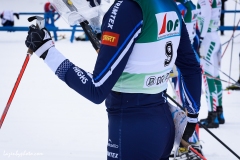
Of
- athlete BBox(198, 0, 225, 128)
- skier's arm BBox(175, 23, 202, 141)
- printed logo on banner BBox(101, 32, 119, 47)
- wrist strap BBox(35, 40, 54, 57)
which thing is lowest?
athlete BBox(198, 0, 225, 128)

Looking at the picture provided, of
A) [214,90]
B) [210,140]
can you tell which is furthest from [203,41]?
[210,140]

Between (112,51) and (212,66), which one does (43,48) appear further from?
(212,66)

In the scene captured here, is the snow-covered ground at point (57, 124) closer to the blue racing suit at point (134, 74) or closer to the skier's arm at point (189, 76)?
the skier's arm at point (189, 76)

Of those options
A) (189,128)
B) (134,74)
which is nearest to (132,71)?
(134,74)

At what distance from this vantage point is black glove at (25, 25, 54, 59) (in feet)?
6.61

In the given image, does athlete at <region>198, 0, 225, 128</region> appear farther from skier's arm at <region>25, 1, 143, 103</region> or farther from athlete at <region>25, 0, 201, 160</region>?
skier's arm at <region>25, 1, 143, 103</region>

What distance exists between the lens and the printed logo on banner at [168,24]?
1973mm

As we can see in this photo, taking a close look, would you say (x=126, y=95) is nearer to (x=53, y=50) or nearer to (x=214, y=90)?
(x=53, y=50)

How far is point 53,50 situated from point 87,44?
1166 cm

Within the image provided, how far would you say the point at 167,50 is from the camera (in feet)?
6.79

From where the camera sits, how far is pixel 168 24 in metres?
2.04

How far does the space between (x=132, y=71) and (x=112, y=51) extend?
0.18 metres

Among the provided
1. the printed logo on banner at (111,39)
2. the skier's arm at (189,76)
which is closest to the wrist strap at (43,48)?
the printed logo on banner at (111,39)

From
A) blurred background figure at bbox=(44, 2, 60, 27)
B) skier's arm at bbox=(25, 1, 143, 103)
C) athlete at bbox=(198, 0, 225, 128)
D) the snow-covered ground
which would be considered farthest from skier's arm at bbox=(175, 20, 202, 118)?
blurred background figure at bbox=(44, 2, 60, 27)
